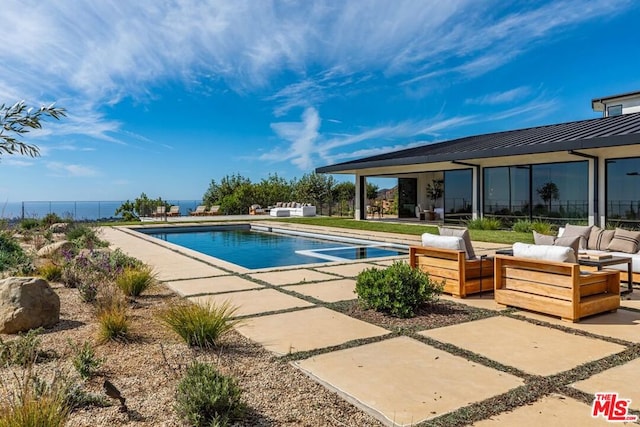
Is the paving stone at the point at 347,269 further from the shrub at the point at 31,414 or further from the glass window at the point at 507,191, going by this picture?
the glass window at the point at 507,191

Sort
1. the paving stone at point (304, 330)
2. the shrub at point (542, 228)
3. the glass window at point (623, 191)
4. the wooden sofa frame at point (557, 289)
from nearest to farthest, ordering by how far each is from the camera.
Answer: the paving stone at point (304, 330)
the wooden sofa frame at point (557, 289)
the glass window at point (623, 191)
the shrub at point (542, 228)

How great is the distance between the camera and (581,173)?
13.7 meters

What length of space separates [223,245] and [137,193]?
15114 mm

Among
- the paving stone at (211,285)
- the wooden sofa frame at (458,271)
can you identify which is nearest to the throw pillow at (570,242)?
the wooden sofa frame at (458,271)

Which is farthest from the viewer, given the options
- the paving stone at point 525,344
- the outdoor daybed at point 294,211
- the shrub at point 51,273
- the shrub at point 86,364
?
the outdoor daybed at point 294,211

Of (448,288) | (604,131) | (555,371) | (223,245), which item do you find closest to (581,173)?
(604,131)

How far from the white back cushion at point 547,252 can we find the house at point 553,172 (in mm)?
7653

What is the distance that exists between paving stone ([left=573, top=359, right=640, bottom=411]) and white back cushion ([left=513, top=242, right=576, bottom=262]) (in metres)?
1.51

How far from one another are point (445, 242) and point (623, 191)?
9.68 metres

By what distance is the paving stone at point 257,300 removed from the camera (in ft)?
16.4

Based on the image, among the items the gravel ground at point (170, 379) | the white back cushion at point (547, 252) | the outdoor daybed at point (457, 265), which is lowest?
the gravel ground at point (170, 379)

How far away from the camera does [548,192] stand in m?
14.7

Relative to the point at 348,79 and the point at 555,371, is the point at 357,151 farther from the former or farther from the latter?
the point at 555,371

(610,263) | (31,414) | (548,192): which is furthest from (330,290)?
(548,192)
